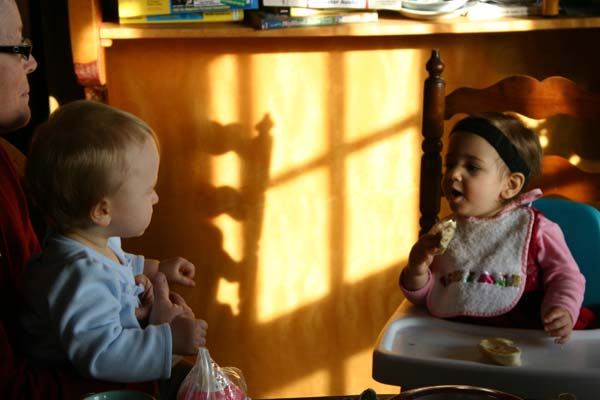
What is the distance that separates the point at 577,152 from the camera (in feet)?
7.79

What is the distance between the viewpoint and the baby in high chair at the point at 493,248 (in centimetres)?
152

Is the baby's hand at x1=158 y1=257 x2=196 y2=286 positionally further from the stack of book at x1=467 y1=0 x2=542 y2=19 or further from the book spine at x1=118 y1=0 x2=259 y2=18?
the stack of book at x1=467 y1=0 x2=542 y2=19

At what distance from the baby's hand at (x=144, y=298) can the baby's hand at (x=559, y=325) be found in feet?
2.19

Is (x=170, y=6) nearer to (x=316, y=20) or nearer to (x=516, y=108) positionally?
(x=316, y=20)

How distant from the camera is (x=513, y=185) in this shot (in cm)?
158

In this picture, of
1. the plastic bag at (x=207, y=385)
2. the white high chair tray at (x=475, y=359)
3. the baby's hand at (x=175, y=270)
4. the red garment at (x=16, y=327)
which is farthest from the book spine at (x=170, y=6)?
the plastic bag at (x=207, y=385)

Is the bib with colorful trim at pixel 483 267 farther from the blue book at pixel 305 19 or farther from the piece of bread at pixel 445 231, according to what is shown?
the blue book at pixel 305 19

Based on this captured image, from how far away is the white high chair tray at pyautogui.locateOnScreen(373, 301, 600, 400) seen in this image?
1.27m

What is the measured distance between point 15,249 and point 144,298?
0.25 m

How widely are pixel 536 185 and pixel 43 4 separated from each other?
1390 mm

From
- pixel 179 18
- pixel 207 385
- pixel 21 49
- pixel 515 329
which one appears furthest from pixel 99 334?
pixel 179 18

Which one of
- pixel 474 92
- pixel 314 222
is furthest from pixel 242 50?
pixel 474 92

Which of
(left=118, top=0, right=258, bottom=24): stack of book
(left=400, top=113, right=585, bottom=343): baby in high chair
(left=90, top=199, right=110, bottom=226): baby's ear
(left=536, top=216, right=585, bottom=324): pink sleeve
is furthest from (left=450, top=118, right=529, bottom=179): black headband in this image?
(left=118, top=0, right=258, bottom=24): stack of book

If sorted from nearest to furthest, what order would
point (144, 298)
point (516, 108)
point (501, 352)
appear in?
point (501, 352) < point (144, 298) < point (516, 108)
